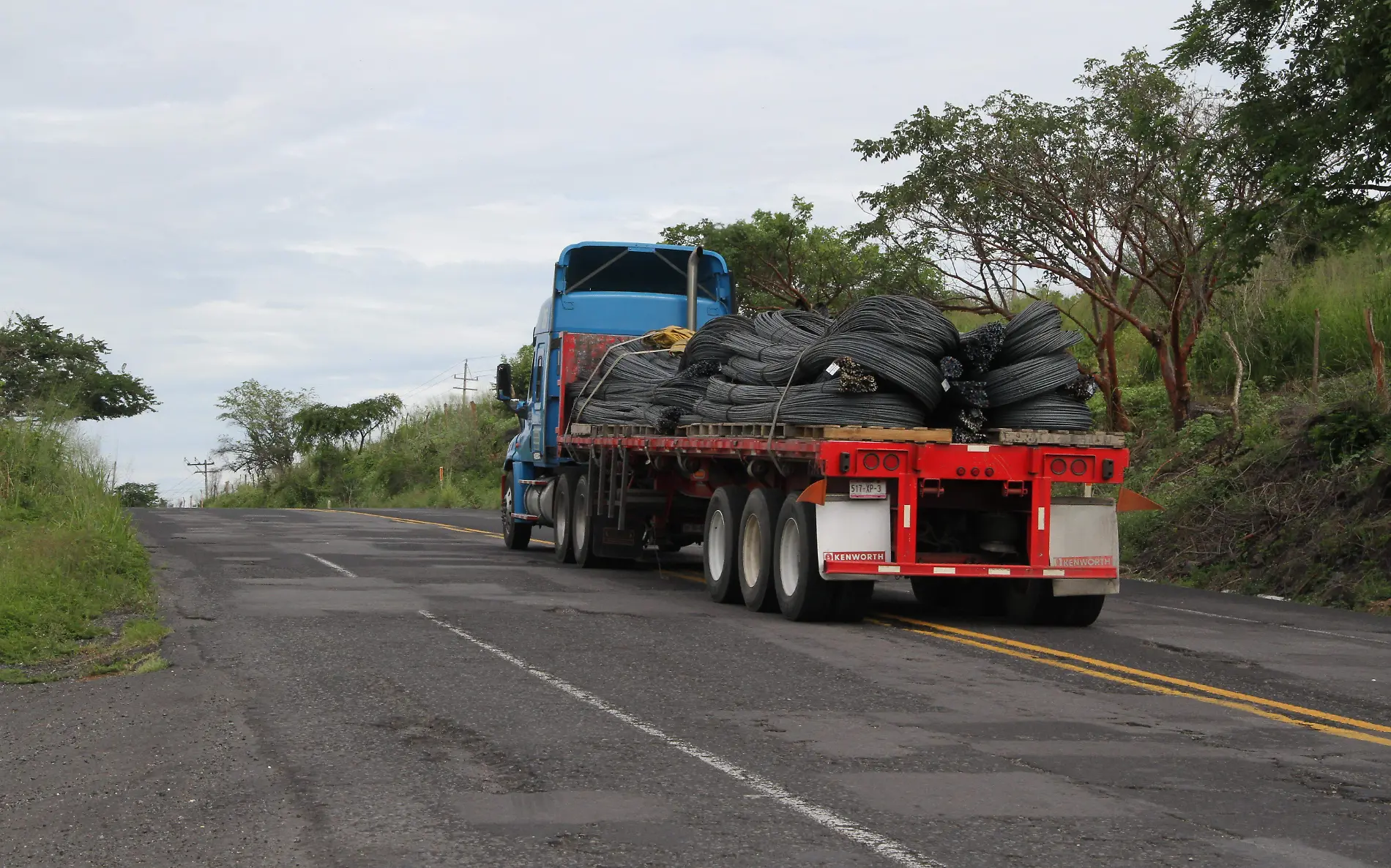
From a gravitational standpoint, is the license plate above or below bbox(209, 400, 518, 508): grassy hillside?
below

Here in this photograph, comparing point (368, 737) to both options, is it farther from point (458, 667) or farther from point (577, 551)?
point (577, 551)

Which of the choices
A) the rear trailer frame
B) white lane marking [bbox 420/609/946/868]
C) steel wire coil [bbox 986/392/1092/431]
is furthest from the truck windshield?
white lane marking [bbox 420/609/946/868]

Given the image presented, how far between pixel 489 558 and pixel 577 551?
1869 millimetres

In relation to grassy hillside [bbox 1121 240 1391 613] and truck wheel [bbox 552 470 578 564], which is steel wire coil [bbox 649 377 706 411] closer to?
truck wheel [bbox 552 470 578 564]

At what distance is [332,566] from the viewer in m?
18.3

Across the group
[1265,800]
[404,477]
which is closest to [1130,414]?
[1265,800]

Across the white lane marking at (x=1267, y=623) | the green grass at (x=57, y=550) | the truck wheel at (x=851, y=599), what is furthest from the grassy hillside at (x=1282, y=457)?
the green grass at (x=57, y=550)

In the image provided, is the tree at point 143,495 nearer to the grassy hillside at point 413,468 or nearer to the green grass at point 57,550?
the grassy hillside at point 413,468

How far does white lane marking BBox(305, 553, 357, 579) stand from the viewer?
17016 mm

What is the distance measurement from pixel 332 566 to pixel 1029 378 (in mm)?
9598

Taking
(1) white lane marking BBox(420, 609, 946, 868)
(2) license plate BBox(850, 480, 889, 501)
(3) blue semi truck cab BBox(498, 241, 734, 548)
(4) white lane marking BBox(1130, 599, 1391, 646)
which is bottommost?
(1) white lane marking BBox(420, 609, 946, 868)

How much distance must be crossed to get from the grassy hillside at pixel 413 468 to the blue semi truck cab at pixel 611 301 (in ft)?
88.2

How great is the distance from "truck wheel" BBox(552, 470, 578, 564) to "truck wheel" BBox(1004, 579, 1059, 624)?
7.64 m

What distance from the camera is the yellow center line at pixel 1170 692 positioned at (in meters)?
7.99
